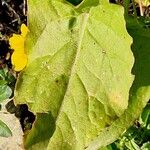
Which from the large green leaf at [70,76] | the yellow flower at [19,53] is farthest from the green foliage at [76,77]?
the yellow flower at [19,53]

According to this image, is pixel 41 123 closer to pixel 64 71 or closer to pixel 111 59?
pixel 64 71

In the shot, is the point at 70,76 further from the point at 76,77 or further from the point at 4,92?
the point at 4,92

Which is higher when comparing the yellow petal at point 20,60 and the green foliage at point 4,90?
the yellow petal at point 20,60

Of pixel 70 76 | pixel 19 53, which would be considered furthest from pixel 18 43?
pixel 70 76

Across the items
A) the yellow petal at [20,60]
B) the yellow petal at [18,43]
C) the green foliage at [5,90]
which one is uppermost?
the yellow petal at [18,43]

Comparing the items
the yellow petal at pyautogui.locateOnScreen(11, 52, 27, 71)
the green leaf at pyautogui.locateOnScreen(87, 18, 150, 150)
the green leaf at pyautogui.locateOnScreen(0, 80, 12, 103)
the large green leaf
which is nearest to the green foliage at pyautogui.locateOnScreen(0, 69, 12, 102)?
the green leaf at pyautogui.locateOnScreen(0, 80, 12, 103)

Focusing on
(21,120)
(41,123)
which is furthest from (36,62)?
(21,120)

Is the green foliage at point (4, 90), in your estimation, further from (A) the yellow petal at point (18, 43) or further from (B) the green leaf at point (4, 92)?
(A) the yellow petal at point (18, 43)

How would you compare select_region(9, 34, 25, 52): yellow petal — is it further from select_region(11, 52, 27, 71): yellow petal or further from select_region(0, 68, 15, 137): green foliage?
select_region(0, 68, 15, 137): green foliage
